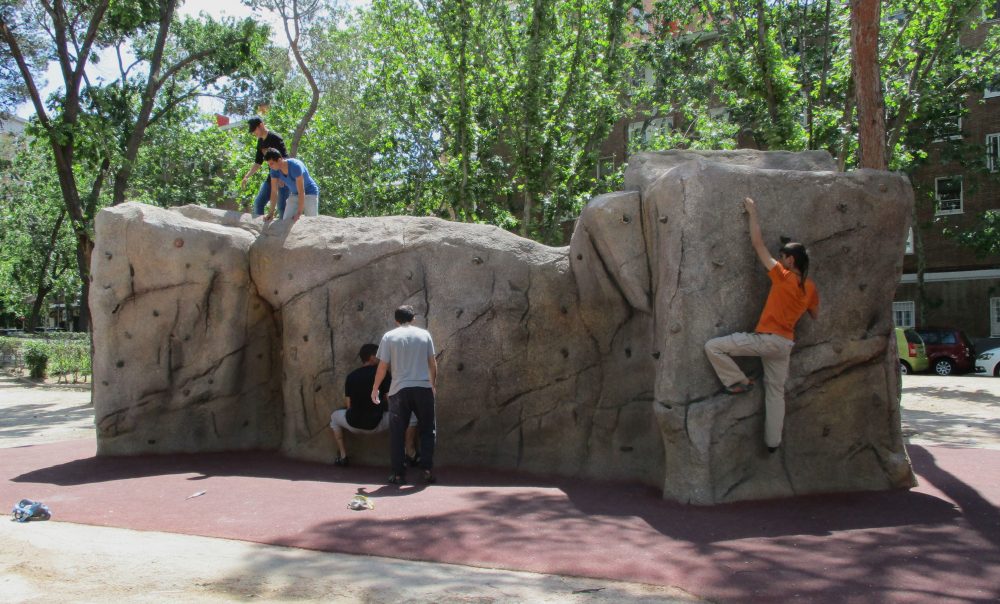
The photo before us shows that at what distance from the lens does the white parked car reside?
2434cm

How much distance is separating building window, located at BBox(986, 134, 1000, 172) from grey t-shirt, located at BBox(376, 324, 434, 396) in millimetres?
25494

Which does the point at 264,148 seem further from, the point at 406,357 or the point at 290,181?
the point at 406,357

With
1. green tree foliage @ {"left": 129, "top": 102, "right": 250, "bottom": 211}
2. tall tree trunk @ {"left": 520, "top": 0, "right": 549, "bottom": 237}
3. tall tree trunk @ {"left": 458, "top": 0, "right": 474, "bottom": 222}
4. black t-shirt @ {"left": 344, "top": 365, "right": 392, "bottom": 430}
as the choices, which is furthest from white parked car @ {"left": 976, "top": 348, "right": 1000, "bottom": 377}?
green tree foliage @ {"left": 129, "top": 102, "right": 250, "bottom": 211}

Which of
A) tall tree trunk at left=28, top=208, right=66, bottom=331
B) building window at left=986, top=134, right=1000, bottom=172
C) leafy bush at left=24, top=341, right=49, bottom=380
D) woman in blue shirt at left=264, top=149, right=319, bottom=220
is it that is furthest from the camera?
tall tree trunk at left=28, top=208, right=66, bottom=331

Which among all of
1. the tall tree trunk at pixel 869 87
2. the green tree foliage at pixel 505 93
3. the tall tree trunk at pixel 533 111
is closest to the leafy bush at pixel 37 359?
the green tree foliage at pixel 505 93

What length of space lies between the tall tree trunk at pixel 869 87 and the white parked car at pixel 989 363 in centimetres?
1718

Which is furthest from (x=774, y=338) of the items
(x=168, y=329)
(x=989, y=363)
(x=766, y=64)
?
(x=989, y=363)

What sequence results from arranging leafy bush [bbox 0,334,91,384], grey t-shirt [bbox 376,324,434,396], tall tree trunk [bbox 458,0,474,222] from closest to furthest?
grey t-shirt [bbox 376,324,434,396] → tall tree trunk [bbox 458,0,474,222] → leafy bush [bbox 0,334,91,384]

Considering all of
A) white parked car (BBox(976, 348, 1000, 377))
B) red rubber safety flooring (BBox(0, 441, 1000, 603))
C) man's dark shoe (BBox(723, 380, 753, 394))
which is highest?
man's dark shoe (BBox(723, 380, 753, 394))

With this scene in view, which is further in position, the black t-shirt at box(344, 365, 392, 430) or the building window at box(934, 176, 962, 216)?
the building window at box(934, 176, 962, 216)

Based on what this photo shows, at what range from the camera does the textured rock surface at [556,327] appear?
7.22 m

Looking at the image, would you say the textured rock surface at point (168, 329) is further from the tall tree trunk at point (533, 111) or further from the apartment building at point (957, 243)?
the apartment building at point (957, 243)

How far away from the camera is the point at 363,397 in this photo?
8.80 metres

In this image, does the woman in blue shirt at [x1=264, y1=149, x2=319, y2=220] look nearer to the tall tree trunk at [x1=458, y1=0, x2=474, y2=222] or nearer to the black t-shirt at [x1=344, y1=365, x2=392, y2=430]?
the black t-shirt at [x1=344, y1=365, x2=392, y2=430]
